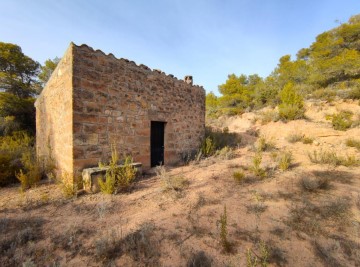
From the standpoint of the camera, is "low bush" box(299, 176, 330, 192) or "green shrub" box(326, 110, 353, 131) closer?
"low bush" box(299, 176, 330, 192)

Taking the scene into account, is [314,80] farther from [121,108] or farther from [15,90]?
[15,90]

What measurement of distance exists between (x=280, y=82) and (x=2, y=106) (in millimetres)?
19874

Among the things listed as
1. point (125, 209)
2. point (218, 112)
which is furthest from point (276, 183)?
point (218, 112)

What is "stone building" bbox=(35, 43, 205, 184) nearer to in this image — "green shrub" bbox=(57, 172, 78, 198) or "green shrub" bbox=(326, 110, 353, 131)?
"green shrub" bbox=(57, 172, 78, 198)

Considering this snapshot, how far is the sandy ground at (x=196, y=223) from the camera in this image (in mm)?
2121

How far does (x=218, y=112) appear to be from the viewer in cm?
1639

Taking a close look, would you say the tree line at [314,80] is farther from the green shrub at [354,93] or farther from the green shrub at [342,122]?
the green shrub at [342,122]

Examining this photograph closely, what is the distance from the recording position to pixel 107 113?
4559 mm

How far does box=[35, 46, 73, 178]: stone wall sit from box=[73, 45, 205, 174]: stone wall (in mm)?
206

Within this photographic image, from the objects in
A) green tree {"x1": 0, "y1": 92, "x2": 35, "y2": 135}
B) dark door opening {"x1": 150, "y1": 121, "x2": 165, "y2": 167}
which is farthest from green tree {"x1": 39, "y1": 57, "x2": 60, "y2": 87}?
dark door opening {"x1": 150, "y1": 121, "x2": 165, "y2": 167}

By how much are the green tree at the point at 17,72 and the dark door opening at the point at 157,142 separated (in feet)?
41.1

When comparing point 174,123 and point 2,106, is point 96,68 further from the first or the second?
point 2,106

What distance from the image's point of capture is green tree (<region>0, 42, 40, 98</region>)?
38.9 feet

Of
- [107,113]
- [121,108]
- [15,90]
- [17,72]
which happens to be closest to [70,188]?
[107,113]
